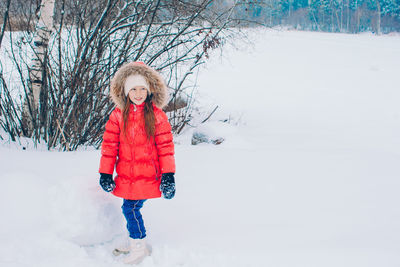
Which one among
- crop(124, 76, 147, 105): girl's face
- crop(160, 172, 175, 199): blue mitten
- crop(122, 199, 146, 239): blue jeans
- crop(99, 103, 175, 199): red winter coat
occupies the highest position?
crop(124, 76, 147, 105): girl's face

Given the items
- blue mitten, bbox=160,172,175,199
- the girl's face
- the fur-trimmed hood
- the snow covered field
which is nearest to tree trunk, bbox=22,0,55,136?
the snow covered field

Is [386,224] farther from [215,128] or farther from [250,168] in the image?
[215,128]

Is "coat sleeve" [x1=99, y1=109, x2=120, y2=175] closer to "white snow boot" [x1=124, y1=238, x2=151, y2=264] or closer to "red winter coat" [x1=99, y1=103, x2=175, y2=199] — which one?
"red winter coat" [x1=99, y1=103, x2=175, y2=199]

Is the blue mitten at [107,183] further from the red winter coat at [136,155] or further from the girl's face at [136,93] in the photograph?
the girl's face at [136,93]

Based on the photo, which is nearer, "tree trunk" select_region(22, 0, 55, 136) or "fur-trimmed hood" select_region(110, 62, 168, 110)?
"fur-trimmed hood" select_region(110, 62, 168, 110)

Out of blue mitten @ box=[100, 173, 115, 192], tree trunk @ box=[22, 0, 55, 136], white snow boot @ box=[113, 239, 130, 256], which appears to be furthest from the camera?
tree trunk @ box=[22, 0, 55, 136]

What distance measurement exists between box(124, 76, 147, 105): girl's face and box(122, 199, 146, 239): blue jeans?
0.65 metres

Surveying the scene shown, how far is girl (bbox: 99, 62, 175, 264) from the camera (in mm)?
2217

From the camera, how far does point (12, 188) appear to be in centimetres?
247

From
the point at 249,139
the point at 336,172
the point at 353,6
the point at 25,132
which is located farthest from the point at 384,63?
the point at 353,6

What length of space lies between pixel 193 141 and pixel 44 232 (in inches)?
140

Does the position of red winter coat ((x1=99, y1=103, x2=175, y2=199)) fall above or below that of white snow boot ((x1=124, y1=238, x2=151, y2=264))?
above

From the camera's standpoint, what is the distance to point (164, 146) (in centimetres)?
225

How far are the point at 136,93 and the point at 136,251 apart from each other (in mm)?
1046
